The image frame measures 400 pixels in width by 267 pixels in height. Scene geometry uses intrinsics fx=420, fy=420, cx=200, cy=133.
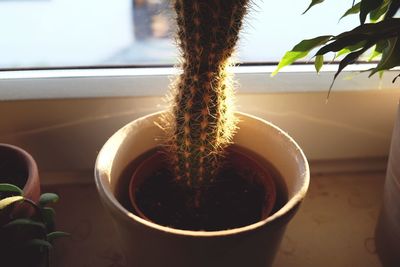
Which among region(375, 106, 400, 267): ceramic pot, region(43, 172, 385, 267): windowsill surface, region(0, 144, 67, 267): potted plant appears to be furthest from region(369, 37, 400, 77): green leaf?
region(0, 144, 67, 267): potted plant

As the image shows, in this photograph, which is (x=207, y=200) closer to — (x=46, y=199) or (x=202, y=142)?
(x=202, y=142)

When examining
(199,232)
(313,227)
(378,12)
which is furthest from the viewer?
(313,227)

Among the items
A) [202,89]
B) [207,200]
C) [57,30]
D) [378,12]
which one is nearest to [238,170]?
[207,200]

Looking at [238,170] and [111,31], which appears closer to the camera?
[238,170]

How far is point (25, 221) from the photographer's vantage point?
0.56m

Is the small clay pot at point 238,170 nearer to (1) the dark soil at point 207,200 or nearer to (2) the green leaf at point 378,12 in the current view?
(1) the dark soil at point 207,200

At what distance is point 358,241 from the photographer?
79 cm

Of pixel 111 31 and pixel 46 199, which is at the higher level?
pixel 111 31

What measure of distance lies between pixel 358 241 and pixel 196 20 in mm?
540

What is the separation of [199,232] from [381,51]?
14.4 inches

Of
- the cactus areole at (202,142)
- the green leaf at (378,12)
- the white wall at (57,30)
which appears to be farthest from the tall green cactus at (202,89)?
the white wall at (57,30)

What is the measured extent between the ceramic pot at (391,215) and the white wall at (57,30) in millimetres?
545

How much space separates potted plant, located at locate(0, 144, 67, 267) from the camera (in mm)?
570

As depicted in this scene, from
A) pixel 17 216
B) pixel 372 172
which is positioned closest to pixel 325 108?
pixel 372 172
